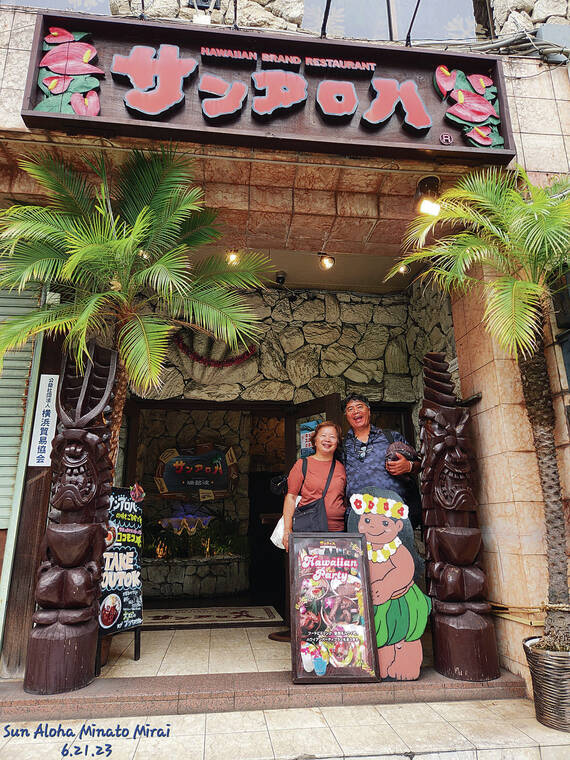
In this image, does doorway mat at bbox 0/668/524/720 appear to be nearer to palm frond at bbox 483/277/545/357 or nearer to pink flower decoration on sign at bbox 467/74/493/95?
palm frond at bbox 483/277/545/357

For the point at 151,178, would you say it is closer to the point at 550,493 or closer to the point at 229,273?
the point at 229,273

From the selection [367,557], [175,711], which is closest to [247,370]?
[367,557]

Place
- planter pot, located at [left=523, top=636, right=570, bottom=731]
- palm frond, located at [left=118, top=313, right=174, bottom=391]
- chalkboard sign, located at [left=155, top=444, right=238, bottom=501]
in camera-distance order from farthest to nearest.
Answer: chalkboard sign, located at [left=155, top=444, right=238, bottom=501], palm frond, located at [left=118, top=313, right=174, bottom=391], planter pot, located at [left=523, top=636, right=570, bottom=731]

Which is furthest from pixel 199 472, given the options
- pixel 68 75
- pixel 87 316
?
pixel 68 75

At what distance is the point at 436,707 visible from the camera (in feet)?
10.4

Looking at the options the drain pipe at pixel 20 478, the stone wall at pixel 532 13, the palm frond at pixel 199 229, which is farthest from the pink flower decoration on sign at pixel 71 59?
the stone wall at pixel 532 13

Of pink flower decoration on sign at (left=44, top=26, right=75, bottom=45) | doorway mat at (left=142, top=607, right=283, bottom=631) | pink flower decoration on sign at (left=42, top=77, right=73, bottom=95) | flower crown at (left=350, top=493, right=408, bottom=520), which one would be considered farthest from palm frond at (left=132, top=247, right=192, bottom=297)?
doorway mat at (left=142, top=607, right=283, bottom=631)

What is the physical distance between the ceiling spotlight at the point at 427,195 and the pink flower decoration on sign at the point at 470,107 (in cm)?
55

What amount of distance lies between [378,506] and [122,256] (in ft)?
8.91

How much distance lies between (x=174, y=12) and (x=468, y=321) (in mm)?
4233

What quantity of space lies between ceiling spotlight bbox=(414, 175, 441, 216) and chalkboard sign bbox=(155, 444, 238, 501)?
6.42m

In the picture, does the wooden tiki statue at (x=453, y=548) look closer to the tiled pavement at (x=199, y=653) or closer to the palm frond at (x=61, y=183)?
the tiled pavement at (x=199, y=653)

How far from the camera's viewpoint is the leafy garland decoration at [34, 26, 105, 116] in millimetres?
3525

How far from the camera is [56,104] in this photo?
351cm
